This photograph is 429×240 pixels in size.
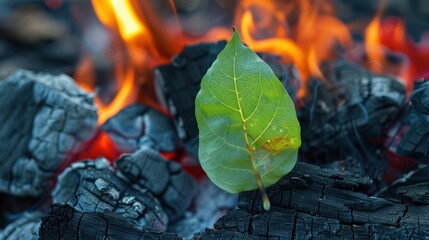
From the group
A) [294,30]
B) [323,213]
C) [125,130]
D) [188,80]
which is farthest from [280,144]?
[294,30]

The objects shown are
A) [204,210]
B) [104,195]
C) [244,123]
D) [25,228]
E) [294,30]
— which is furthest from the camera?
[294,30]

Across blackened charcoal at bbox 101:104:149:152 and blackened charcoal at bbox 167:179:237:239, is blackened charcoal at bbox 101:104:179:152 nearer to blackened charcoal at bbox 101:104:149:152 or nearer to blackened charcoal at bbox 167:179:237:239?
blackened charcoal at bbox 101:104:149:152

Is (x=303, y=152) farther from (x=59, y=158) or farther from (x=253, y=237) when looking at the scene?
(x=59, y=158)

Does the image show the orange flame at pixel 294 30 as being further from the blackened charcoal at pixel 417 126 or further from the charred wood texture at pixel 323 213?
the charred wood texture at pixel 323 213

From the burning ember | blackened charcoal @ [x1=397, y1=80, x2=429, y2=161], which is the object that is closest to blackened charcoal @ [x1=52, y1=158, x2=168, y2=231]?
the burning ember

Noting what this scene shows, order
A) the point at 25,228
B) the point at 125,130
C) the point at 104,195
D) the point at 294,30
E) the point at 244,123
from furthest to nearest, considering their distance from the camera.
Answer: the point at 294,30, the point at 125,130, the point at 25,228, the point at 104,195, the point at 244,123

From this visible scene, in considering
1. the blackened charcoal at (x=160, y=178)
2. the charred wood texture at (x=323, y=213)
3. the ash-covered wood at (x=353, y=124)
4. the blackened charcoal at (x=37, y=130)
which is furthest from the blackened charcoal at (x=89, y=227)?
the ash-covered wood at (x=353, y=124)

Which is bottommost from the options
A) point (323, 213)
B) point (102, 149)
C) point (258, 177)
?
point (102, 149)

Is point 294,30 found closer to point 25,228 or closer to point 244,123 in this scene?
point 244,123
